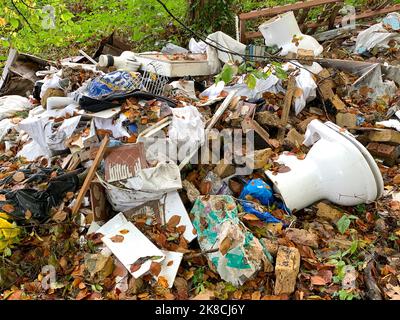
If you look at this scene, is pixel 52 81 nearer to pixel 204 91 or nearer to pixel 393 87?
pixel 204 91

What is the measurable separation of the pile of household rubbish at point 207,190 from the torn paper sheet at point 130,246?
0.01 m

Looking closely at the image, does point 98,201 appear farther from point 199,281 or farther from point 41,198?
point 199,281

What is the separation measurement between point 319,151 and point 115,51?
13.1ft

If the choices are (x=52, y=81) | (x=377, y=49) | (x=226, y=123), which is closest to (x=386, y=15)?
(x=377, y=49)

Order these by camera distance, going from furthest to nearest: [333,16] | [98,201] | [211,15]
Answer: [211,15], [333,16], [98,201]

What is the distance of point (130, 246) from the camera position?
3.10m

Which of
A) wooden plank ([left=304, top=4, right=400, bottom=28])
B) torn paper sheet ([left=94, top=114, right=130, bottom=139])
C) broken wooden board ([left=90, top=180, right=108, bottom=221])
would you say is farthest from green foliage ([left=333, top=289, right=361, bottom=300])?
wooden plank ([left=304, top=4, right=400, bottom=28])

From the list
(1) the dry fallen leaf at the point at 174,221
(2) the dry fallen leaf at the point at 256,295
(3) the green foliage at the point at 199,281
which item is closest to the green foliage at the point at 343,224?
(2) the dry fallen leaf at the point at 256,295

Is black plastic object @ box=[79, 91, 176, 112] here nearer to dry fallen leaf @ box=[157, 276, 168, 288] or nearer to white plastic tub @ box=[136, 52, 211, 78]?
white plastic tub @ box=[136, 52, 211, 78]

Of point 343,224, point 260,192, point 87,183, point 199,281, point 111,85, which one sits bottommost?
point 199,281

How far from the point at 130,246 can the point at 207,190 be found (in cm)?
90

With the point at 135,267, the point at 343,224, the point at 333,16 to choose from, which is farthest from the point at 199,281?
the point at 333,16

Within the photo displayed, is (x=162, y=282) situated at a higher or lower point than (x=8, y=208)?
lower

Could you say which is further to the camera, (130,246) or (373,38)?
(373,38)
